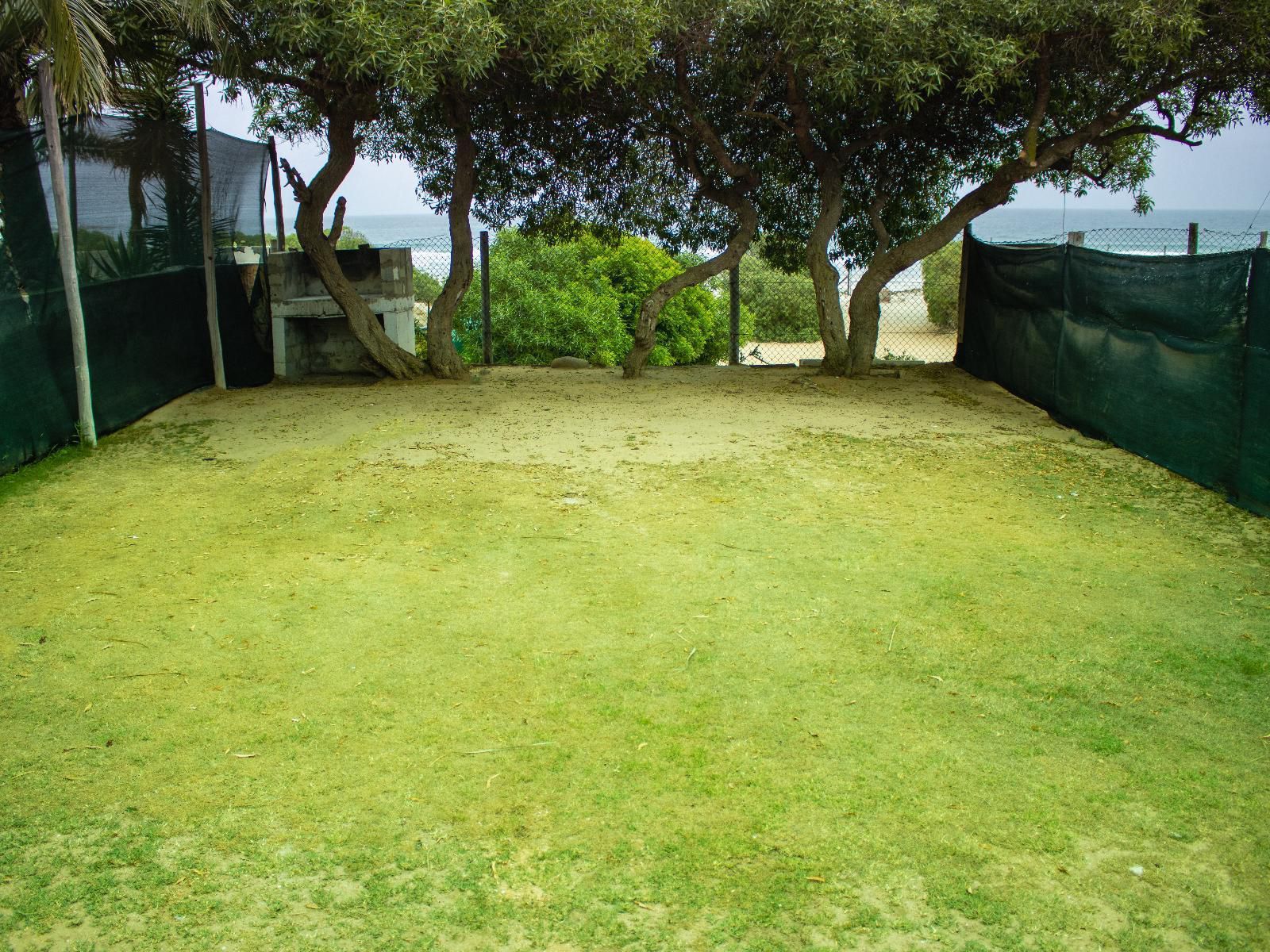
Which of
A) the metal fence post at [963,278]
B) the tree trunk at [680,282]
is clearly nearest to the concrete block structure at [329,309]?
the tree trunk at [680,282]

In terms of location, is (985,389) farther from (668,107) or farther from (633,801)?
(633,801)

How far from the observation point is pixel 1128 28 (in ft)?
27.6

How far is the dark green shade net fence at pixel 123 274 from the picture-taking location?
746 centimetres

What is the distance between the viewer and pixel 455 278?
1156 centimetres

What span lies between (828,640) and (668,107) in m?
7.72

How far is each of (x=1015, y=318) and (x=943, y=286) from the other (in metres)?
12.7

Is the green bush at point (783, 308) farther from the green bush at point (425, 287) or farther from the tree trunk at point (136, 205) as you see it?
the tree trunk at point (136, 205)

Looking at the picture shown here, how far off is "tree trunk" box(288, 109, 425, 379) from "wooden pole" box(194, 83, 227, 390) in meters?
0.96

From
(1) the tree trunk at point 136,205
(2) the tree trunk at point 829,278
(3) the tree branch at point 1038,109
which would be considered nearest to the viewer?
(1) the tree trunk at point 136,205

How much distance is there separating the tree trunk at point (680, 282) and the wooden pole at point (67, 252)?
5.33 meters

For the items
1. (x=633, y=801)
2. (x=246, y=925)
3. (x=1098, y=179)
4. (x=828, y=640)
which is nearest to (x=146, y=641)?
(x=246, y=925)

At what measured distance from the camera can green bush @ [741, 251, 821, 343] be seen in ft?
70.3

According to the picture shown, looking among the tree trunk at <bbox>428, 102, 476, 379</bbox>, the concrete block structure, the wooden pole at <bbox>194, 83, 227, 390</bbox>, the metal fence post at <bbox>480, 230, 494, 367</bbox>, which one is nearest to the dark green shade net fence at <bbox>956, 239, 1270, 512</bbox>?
the tree trunk at <bbox>428, 102, 476, 379</bbox>

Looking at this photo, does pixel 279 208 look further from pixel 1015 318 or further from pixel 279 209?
pixel 1015 318
